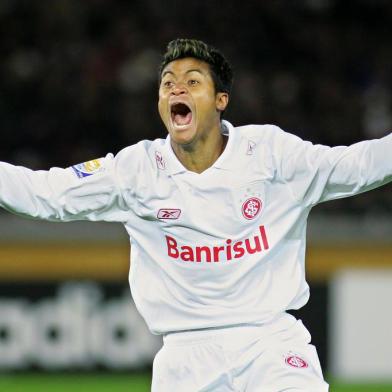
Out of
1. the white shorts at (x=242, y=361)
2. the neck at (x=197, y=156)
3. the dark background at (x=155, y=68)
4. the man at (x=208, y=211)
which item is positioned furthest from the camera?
the dark background at (x=155, y=68)

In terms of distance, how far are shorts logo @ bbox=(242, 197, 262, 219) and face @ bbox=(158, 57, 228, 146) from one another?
374 millimetres

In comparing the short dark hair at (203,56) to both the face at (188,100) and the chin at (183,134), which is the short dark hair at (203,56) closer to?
the face at (188,100)

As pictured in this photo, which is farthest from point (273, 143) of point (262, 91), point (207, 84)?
point (262, 91)

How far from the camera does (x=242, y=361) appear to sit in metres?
4.88

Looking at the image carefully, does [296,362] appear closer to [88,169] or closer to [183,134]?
[183,134]

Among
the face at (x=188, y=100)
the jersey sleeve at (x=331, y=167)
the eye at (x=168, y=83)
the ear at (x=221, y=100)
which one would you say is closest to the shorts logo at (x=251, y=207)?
the jersey sleeve at (x=331, y=167)

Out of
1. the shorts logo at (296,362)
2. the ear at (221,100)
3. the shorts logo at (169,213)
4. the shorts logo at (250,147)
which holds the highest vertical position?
the ear at (221,100)

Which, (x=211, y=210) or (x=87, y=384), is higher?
(x=211, y=210)

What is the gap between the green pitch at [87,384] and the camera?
1043 cm

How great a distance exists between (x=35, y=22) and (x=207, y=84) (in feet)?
24.3

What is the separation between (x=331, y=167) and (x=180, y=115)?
728 millimetres

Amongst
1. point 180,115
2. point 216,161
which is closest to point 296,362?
point 216,161

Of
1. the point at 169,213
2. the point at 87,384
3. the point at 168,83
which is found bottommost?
the point at 87,384

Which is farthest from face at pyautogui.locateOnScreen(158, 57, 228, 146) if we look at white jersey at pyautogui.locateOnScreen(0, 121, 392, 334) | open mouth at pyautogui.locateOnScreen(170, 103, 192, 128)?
white jersey at pyautogui.locateOnScreen(0, 121, 392, 334)
